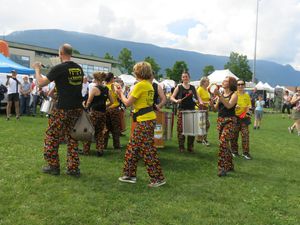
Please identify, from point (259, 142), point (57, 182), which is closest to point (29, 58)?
point (259, 142)

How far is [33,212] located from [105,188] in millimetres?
1323

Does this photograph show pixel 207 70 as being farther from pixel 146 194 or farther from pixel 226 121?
pixel 146 194

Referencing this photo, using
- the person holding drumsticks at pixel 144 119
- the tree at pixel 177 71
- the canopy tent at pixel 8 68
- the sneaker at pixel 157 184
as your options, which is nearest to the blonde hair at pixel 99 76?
the person holding drumsticks at pixel 144 119

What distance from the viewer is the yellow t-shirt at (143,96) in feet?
18.2

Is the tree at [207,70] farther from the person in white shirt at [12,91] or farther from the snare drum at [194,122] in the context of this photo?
the snare drum at [194,122]

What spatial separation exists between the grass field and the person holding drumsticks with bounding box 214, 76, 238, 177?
286 mm

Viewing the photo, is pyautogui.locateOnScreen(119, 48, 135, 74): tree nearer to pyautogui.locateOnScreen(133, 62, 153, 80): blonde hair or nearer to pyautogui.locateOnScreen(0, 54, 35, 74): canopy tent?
pyautogui.locateOnScreen(0, 54, 35, 74): canopy tent

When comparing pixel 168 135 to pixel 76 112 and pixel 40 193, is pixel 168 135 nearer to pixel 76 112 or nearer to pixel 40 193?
pixel 76 112

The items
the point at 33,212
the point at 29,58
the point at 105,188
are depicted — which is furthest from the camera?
the point at 29,58

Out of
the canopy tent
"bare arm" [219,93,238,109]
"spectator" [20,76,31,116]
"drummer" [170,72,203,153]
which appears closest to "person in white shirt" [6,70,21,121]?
"spectator" [20,76,31,116]

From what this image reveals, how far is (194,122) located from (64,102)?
3055mm

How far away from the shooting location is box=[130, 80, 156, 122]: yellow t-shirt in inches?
218

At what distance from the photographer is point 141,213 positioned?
15.0ft

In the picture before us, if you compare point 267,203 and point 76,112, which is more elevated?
point 76,112
